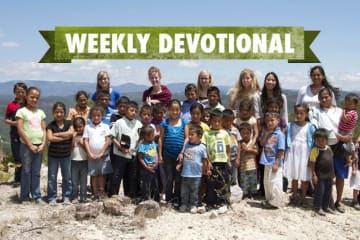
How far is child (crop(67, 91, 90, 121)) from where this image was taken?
654 cm

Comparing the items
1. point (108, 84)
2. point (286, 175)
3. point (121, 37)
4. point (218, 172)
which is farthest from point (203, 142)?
point (121, 37)

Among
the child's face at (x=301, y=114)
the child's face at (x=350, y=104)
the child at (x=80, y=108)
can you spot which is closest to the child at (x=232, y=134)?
the child's face at (x=301, y=114)

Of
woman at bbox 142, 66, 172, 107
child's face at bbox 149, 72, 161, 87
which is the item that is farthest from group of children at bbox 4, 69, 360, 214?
child's face at bbox 149, 72, 161, 87

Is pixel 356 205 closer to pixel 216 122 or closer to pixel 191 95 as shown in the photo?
pixel 216 122

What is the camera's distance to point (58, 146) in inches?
251

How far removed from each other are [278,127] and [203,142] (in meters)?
1.27

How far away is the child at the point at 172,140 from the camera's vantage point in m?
6.11

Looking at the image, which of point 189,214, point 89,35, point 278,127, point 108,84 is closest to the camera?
point 189,214

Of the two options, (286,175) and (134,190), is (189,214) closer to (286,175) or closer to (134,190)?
(134,190)

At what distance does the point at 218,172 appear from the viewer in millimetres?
6027

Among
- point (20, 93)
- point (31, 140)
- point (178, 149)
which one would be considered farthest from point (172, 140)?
point (20, 93)

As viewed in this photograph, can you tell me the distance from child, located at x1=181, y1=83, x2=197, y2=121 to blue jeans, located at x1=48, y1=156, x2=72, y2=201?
6.60 ft

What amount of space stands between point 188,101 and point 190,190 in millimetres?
1469

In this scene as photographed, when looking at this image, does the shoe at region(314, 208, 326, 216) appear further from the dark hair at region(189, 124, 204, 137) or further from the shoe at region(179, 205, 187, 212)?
the dark hair at region(189, 124, 204, 137)
